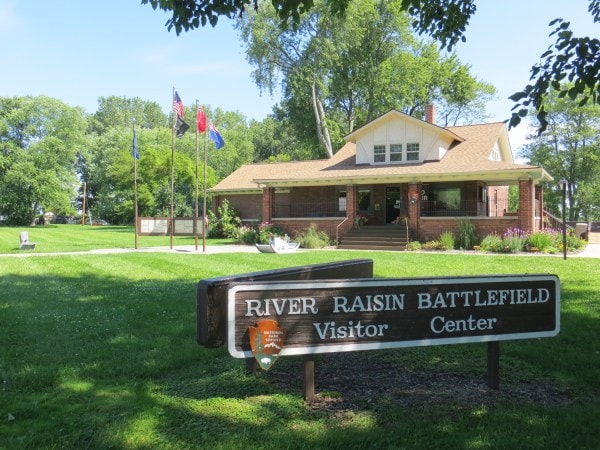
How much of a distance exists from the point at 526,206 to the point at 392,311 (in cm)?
1824

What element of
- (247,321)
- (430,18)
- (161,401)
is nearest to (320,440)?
(247,321)

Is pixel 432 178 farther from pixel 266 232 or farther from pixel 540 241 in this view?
pixel 266 232

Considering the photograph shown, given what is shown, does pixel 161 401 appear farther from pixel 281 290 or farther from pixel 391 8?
pixel 391 8

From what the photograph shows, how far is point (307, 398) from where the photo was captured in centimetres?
381

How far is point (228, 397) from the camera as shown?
389 centimetres

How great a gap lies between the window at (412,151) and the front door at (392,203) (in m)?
1.63

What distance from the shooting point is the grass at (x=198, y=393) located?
3.18 metres

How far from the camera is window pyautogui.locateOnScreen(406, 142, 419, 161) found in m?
24.5

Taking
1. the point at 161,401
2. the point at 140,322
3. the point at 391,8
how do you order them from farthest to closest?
1. the point at 391,8
2. the point at 140,322
3. the point at 161,401

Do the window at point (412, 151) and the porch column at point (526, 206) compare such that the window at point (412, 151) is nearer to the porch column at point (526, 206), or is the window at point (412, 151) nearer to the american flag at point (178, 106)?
the porch column at point (526, 206)

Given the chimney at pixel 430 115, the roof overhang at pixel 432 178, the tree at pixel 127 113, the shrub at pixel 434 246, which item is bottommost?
the shrub at pixel 434 246

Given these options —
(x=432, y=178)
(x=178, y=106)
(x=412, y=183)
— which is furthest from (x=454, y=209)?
(x=178, y=106)

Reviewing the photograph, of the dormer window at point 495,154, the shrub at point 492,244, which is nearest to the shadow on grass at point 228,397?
the shrub at point 492,244

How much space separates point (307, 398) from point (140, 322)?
327cm
